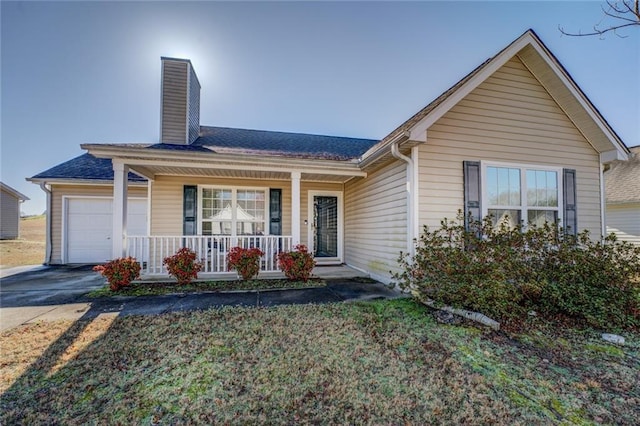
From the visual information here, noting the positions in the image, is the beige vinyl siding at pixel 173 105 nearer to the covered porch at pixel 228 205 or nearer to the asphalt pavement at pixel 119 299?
the covered porch at pixel 228 205

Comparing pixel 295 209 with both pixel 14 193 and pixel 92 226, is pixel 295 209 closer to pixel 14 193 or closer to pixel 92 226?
pixel 92 226

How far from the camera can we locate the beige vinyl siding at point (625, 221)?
11.1 meters

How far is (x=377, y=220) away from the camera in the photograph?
6602 millimetres

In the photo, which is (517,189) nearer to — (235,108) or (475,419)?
(475,419)

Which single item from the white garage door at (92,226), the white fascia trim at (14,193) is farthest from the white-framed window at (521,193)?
the white fascia trim at (14,193)

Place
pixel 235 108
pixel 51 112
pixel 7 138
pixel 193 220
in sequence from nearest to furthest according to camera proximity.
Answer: pixel 193 220 < pixel 7 138 < pixel 51 112 < pixel 235 108

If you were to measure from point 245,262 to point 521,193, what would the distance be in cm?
600

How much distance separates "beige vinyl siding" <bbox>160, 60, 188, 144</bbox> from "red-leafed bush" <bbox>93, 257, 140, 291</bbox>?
4332 mm

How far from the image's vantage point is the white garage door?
9219mm

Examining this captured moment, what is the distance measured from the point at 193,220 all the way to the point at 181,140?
2.64 m

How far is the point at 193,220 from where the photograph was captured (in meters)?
7.69

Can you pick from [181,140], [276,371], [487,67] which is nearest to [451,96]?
[487,67]

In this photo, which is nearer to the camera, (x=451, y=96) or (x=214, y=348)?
(x=214, y=348)

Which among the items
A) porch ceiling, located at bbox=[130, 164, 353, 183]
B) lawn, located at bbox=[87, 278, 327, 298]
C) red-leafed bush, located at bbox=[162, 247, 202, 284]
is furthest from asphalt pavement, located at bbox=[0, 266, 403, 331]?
porch ceiling, located at bbox=[130, 164, 353, 183]
